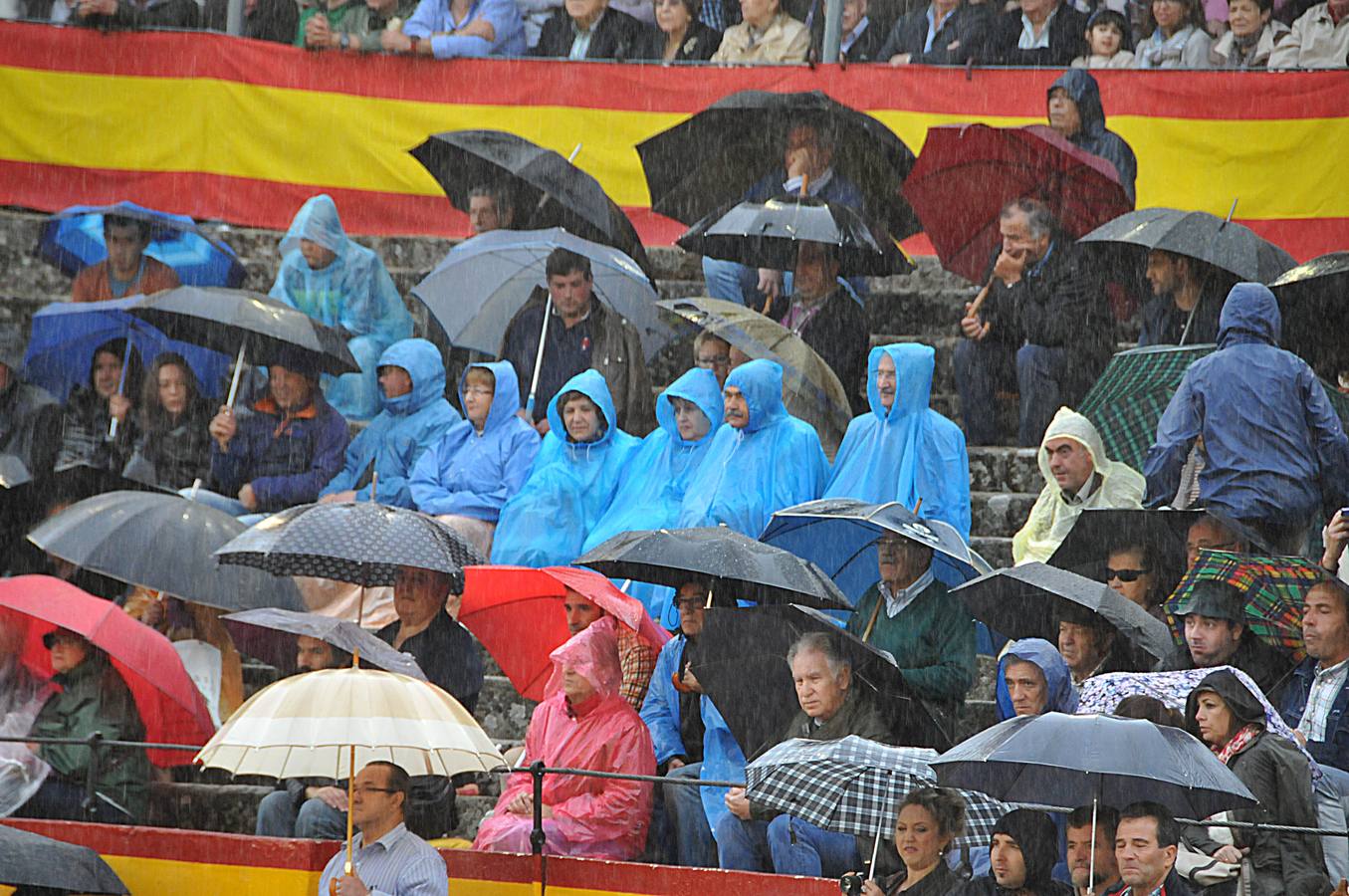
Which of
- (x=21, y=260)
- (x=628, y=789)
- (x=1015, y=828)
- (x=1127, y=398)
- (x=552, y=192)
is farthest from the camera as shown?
(x=21, y=260)

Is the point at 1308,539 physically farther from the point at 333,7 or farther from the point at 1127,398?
the point at 333,7

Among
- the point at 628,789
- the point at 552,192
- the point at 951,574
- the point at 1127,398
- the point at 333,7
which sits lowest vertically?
the point at 628,789

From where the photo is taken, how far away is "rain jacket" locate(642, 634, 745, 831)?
984 centimetres

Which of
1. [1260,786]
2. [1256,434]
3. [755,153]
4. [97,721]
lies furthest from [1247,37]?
[97,721]

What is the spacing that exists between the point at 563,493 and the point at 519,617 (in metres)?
1.64

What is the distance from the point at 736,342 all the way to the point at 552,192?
2.47 metres

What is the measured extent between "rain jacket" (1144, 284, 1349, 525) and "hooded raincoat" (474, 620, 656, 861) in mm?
2891

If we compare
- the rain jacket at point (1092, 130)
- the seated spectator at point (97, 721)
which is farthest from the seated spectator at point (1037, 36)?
the seated spectator at point (97, 721)

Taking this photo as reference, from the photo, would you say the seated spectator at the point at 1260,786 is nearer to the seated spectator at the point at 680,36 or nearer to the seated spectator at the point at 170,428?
the seated spectator at the point at 170,428

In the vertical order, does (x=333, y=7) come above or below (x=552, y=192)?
above

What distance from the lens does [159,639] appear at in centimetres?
1059

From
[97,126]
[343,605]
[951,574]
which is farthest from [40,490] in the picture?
[97,126]

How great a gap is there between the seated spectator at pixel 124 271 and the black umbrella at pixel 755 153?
125 inches

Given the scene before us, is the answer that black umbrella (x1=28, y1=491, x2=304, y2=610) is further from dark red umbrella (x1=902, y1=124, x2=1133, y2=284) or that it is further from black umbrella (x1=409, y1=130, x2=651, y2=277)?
dark red umbrella (x1=902, y1=124, x2=1133, y2=284)
